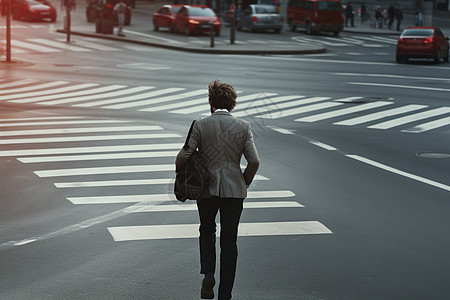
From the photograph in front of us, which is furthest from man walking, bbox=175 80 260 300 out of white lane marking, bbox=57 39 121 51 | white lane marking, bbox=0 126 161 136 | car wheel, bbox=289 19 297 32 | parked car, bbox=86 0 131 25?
car wheel, bbox=289 19 297 32

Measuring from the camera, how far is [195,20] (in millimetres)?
54000

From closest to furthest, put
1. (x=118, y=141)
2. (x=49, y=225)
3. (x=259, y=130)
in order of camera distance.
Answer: (x=49, y=225), (x=118, y=141), (x=259, y=130)

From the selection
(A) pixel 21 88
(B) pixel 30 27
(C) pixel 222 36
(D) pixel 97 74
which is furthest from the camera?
(B) pixel 30 27

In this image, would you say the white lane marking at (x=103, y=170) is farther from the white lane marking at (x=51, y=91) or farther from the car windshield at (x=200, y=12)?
the car windshield at (x=200, y=12)

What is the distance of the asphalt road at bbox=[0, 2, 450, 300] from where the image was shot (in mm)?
8727

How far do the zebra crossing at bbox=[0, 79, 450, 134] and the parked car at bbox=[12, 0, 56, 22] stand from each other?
3608cm

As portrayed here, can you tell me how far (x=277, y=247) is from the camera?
993 cm

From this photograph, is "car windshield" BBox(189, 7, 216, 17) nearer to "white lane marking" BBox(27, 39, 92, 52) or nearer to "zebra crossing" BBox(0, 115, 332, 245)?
"white lane marking" BBox(27, 39, 92, 52)

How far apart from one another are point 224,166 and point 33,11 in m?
58.3

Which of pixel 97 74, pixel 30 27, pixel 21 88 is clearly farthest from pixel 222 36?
pixel 21 88

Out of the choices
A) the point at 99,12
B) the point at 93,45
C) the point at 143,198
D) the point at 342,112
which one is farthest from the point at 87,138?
the point at 99,12

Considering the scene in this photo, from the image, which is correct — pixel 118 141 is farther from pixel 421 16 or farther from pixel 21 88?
pixel 421 16

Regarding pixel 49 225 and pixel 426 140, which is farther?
pixel 426 140

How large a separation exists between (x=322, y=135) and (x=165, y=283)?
35.7 feet
